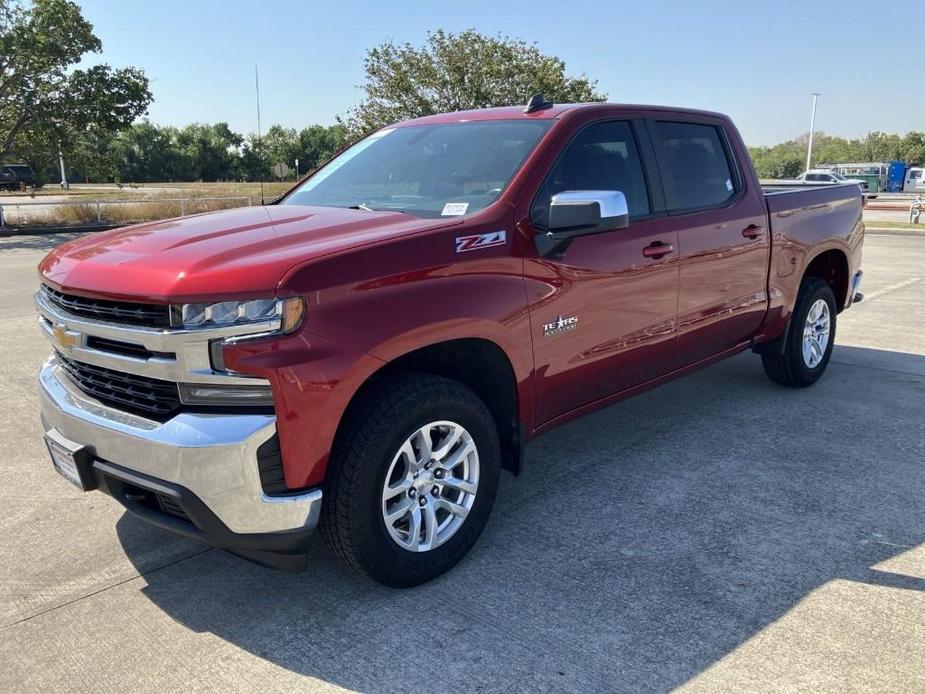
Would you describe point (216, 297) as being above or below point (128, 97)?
below

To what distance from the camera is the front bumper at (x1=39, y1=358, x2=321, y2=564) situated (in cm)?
251

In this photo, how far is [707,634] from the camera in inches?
108

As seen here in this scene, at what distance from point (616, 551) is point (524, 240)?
4.61 feet

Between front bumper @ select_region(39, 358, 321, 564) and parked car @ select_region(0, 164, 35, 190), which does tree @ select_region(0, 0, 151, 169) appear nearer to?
front bumper @ select_region(39, 358, 321, 564)

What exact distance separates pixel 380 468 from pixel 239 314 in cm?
75

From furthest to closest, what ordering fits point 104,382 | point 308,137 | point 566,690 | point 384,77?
1. point 308,137
2. point 384,77
3. point 104,382
4. point 566,690

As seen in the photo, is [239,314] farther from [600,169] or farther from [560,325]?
[600,169]

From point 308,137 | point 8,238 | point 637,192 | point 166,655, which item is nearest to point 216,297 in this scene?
point 166,655

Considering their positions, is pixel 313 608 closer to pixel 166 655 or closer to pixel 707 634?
pixel 166 655

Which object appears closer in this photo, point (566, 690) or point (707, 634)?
point (566, 690)

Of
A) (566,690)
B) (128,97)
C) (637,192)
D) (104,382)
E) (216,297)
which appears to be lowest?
(566,690)

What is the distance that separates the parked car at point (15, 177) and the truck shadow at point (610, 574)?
48163mm

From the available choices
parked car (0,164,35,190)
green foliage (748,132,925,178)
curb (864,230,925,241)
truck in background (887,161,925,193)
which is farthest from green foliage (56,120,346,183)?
curb (864,230,925,241)

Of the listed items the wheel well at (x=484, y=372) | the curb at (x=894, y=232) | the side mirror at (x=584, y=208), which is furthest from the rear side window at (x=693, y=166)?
the curb at (x=894, y=232)
